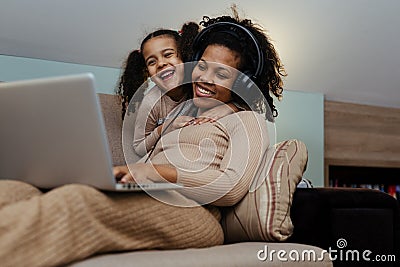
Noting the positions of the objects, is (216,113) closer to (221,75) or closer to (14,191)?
(221,75)

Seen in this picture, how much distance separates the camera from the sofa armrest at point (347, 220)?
52.4 inches

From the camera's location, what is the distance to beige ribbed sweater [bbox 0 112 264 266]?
90cm

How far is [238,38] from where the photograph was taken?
1.61 metres

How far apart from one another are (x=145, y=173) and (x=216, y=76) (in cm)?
45

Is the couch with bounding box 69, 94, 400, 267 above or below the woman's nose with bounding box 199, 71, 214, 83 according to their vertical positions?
below

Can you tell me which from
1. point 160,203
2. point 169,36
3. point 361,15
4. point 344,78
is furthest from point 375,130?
point 160,203

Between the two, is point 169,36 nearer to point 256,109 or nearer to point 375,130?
point 256,109

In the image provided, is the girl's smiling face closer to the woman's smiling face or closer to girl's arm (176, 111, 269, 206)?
the woman's smiling face

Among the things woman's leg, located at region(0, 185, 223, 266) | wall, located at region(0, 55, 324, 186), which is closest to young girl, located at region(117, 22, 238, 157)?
woman's leg, located at region(0, 185, 223, 266)

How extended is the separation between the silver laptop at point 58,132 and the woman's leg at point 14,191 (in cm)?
4

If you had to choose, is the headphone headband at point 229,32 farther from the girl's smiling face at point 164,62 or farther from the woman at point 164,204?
the girl's smiling face at point 164,62

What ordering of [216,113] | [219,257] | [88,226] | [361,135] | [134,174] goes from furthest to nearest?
[361,135] → [216,113] → [134,174] → [219,257] → [88,226]

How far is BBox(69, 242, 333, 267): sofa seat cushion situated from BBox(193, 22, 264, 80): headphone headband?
1.70 feet

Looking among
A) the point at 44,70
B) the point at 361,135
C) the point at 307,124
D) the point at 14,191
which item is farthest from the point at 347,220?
the point at 361,135
